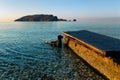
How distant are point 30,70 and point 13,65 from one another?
2487 millimetres

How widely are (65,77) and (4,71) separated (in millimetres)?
5306

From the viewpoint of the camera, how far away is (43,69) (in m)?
17.9

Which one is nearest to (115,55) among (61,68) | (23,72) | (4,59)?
(61,68)

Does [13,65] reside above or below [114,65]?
below

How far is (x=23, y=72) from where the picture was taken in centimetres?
1698

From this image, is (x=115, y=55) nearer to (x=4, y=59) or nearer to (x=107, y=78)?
(x=107, y=78)

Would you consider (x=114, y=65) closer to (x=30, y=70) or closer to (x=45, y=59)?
(x=30, y=70)

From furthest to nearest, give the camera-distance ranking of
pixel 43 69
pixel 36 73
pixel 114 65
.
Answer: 1. pixel 43 69
2. pixel 36 73
3. pixel 114 65

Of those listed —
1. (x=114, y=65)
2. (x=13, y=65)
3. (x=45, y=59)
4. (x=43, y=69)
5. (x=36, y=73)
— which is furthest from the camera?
(x=45, y=59)

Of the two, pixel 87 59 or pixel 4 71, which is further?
pixel 87 59

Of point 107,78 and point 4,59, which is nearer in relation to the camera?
point 107,78

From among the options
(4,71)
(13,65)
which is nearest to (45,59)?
(13,65)

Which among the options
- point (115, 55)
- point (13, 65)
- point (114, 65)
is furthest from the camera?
point (13, 65)

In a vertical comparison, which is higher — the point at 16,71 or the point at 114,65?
the point at 114,65
